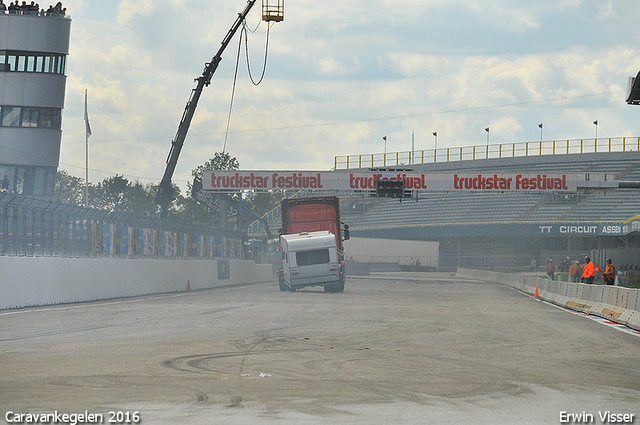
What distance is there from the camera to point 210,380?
9094mm

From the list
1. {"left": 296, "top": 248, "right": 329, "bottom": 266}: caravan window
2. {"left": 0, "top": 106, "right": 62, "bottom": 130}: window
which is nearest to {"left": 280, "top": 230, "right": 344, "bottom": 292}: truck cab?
{"left": 296, "top": 248, "right": 329, "bottom": 266}: caravan window

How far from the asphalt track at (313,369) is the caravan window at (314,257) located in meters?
14.3

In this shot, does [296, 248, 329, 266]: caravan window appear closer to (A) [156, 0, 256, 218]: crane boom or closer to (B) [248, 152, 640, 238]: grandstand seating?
(A) [156, 0, 256, 218]: crane boom

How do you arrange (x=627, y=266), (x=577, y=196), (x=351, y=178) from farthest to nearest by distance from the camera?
(x=577, y=196) → (x=351, y=178) → (x=627, y=266)

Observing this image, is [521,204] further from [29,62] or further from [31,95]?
[29,62]

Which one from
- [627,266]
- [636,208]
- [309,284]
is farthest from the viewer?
[636,208]

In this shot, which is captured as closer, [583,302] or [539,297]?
[583,302]

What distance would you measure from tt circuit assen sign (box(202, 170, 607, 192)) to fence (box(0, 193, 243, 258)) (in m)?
15.9

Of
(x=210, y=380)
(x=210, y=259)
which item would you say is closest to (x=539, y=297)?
(x=210, y=259)

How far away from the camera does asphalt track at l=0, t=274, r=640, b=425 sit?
745 cm

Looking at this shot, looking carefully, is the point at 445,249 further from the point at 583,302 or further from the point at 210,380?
the point at 210,380

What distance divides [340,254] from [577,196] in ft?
151

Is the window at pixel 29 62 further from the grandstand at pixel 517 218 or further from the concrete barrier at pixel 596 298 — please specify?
the concrete barrier at pixel 596 298

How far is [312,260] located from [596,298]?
12.5 meters
